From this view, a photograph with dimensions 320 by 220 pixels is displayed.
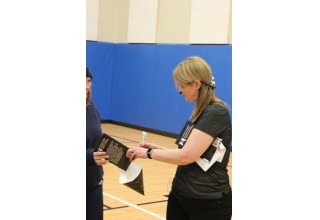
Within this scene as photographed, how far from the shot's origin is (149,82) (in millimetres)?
10633

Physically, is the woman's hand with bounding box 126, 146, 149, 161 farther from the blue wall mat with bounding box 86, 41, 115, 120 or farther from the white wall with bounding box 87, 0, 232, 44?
the blue wall mat with bounding box 86, 41, 115, 120

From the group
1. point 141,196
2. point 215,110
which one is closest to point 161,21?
point 141,196

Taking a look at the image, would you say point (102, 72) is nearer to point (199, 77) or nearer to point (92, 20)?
point (92, 20)

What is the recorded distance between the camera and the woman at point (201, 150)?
195 centimetres

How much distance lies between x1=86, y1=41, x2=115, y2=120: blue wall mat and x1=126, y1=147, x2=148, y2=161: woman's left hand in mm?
9198

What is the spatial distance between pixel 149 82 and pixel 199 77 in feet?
28.4

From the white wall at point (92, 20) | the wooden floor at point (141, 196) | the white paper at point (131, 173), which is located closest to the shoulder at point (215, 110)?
the white paper at point (131, 173)

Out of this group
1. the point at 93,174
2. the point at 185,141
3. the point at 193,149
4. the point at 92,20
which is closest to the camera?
the point at 193,149

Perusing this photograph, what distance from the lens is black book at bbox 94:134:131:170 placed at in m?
2.18

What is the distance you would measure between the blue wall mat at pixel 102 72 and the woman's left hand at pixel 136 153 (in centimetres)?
920
